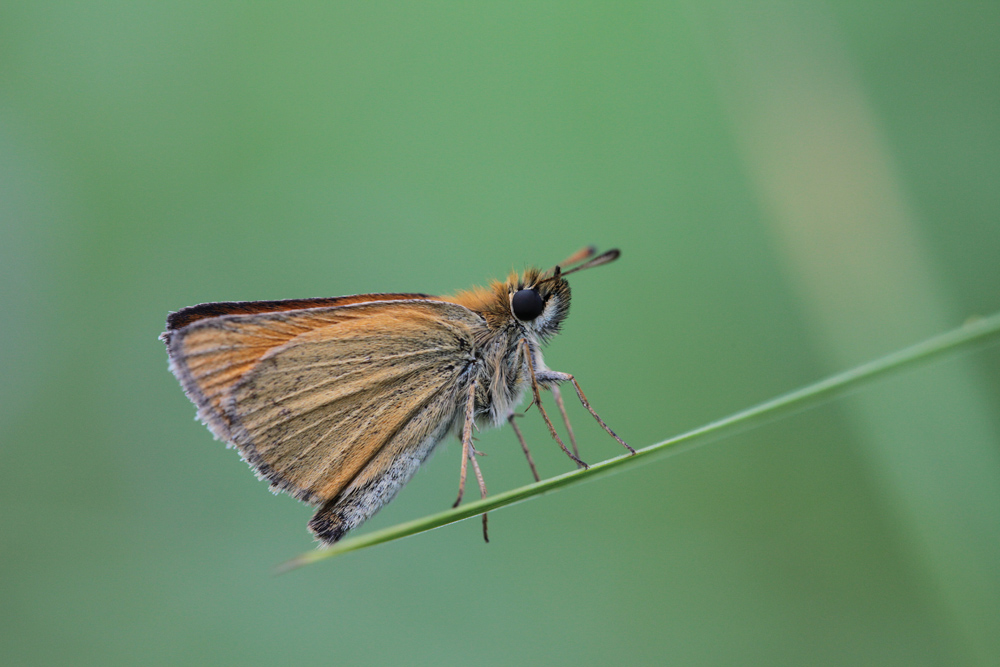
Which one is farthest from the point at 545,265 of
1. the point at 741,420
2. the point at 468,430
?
the point at 741,420

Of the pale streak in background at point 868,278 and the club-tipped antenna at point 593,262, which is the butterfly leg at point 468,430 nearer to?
the club-tipped antenna at point 593,262

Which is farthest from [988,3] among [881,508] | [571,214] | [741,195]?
[881,508]

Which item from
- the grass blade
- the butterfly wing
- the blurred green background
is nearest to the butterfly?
the butterfly wing

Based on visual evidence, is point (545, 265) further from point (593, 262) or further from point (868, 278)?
point (868, 278)

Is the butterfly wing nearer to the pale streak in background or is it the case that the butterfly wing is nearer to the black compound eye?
the black compound eye

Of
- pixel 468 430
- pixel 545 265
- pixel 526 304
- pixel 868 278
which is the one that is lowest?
pixel 868 278

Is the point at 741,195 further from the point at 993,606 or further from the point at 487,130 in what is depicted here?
the point at 993,606
